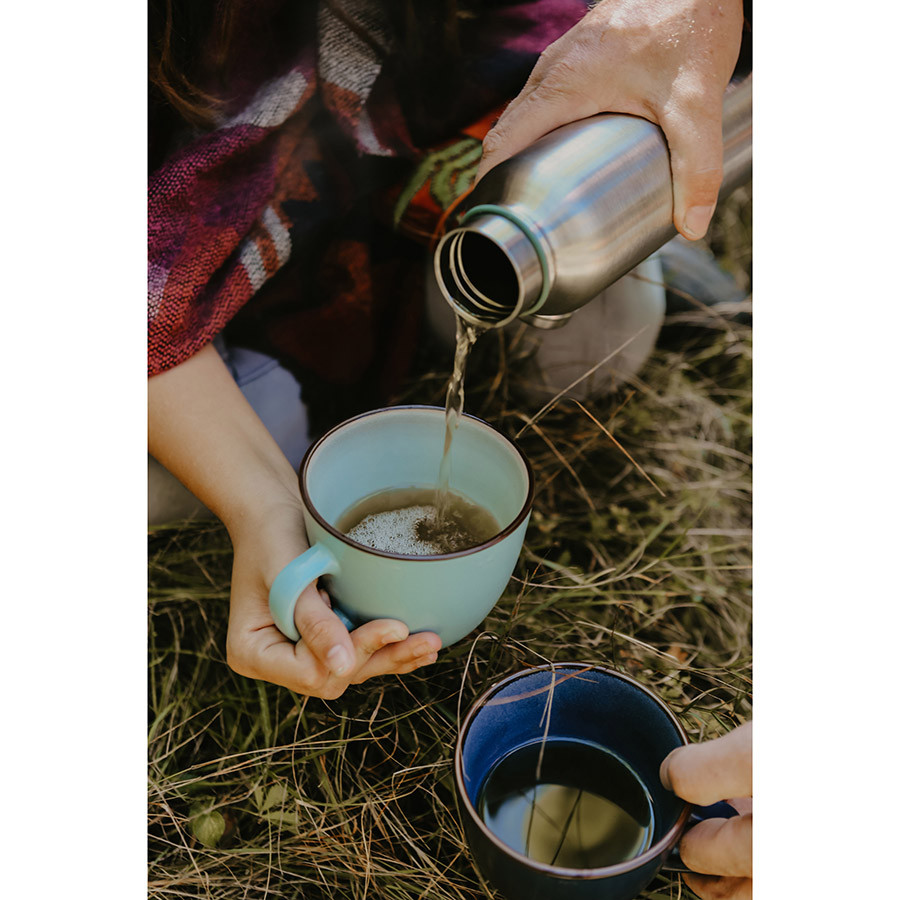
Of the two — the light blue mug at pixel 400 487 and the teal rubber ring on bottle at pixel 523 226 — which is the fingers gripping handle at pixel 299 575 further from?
the teal rubber ring on bottle at pixel 523 226

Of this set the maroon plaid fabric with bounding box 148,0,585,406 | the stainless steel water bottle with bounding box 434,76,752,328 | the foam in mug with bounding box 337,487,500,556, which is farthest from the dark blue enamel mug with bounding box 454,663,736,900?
the maroon plaid fabric with bounding box 148,0,585,406

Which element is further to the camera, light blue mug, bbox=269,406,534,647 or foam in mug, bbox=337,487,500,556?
foam in mug, bbox=337,487,500,556

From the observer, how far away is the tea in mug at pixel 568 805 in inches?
19.9

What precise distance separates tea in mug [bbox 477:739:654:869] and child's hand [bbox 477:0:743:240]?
1.08 ft

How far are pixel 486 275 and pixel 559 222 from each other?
0.16 ft

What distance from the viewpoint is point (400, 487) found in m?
0.60

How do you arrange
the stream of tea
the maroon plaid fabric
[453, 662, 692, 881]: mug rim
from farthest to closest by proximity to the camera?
the maroon plaid fabric
the stream of tea
[453, 662, 692, 881]: mug rim

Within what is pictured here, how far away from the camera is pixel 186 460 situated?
653 mm

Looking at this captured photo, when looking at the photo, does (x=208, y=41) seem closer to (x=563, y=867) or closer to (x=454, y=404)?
(x=454, y=404)

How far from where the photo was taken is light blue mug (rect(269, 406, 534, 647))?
479mm

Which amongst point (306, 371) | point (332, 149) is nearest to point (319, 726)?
point (306, 371)

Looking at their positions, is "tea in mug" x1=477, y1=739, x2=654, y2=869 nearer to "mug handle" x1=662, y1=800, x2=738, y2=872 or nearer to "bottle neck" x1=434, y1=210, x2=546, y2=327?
"mug handle" x1=662, y1=800, x2=738, y2=872

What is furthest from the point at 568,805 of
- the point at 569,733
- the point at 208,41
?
the point at 208,41
